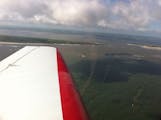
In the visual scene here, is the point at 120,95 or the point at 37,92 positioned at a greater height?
the point at 37,92

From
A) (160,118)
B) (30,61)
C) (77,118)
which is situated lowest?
(160,118)

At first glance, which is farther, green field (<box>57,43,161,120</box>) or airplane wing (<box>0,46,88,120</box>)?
green field (<box>57,43,161,120</box>)

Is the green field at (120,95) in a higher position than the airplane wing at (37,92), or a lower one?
lower

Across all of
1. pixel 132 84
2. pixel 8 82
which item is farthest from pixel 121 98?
pixel 8 82

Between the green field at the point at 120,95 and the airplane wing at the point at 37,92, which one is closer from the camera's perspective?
the airplane wing at the point at 37,92

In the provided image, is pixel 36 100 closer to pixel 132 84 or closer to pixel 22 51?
pixel 22 51

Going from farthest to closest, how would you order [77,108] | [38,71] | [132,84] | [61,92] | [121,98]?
[132,84] < [121,98] < [38,71] < [61,92] < [77,108]

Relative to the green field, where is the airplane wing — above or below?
above

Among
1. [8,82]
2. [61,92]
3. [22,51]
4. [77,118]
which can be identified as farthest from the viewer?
[22,51]
